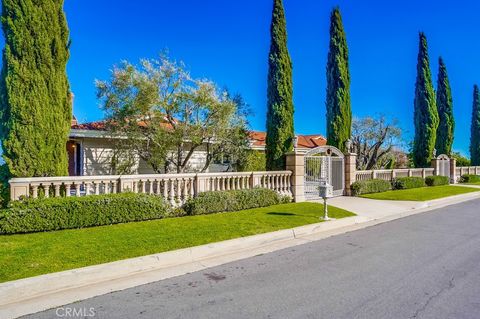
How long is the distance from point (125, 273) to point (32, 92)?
6.49 m

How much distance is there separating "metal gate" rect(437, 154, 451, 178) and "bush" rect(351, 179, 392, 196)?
9981 mm

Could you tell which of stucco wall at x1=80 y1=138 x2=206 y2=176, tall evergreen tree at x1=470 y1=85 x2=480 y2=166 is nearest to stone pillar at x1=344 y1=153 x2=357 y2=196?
stucco wall at x1=80 y1=138 x2=206 y2=176

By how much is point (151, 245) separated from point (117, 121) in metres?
9.82

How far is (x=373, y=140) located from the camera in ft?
111

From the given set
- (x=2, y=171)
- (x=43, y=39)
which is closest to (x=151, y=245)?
(x=2, y=171)

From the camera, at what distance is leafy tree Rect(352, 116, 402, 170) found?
32.9 meters

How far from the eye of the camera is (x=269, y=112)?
15633 mm

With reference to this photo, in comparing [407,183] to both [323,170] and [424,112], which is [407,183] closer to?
[323,170]

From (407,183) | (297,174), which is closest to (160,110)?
(297,174)

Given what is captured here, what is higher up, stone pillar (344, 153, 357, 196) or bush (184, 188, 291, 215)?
stone pillar (344, 153, 357, 196)

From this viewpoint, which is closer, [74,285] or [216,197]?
[74,285]

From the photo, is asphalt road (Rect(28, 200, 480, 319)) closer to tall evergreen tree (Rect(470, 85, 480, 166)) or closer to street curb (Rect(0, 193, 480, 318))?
street curb (Rect(0, 193, 480, 318))

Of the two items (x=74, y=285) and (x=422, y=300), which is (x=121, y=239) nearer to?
(x=74, y=285)

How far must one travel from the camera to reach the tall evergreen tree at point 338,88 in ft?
64.8
